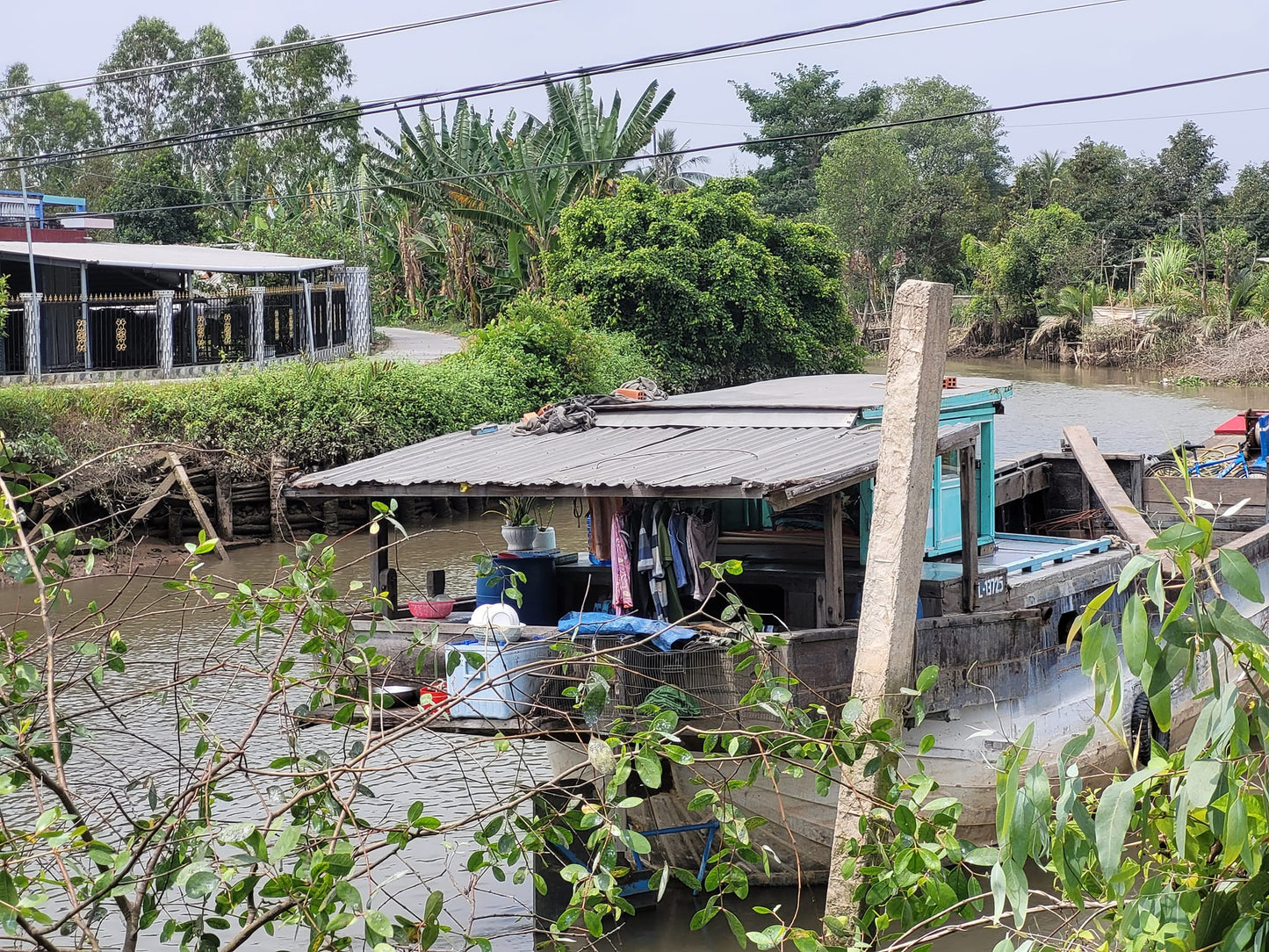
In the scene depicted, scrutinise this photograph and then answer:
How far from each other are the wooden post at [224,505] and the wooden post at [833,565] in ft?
46.7

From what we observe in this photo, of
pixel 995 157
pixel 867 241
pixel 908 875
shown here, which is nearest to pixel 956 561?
pixel 908 875

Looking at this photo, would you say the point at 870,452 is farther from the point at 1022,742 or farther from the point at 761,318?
the point at 761,318

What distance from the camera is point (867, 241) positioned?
184 feet

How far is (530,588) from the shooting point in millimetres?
8945

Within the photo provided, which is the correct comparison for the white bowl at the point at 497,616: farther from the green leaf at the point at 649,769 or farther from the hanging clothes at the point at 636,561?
the green leaf at the point at 649,769

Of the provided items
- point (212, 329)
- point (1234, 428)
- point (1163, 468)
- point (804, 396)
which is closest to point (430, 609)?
point (804, 396)

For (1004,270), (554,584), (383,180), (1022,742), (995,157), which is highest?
(995,157)

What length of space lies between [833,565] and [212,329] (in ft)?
72.4

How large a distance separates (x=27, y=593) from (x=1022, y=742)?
16541 mm

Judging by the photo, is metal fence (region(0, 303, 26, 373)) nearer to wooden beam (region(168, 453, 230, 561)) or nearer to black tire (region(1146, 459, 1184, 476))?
wooden beam (region(168, 453, 230, 561))

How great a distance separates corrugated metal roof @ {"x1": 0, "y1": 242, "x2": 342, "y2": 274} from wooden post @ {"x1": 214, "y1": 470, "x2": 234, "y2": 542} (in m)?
6.95

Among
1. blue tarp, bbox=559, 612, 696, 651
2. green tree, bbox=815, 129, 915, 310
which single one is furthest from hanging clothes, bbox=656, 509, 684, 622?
green tree, bbox=815, 129, 915, 310

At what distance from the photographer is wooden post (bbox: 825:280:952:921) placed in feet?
20.1

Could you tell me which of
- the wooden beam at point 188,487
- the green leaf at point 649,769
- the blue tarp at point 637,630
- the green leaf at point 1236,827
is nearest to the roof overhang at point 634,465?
the blue tarp at point 637,630
